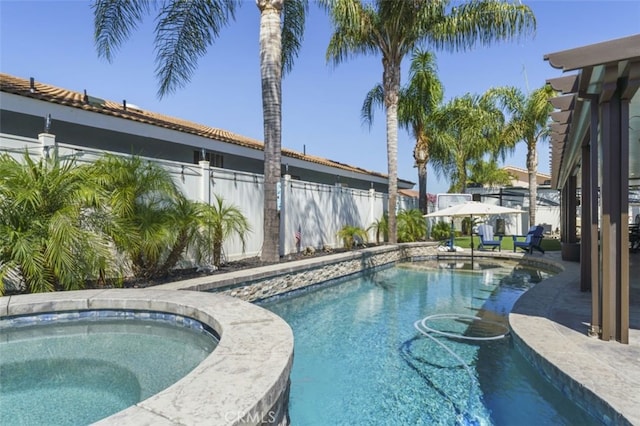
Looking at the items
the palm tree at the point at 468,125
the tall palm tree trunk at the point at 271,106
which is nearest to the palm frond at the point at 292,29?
the tall palm tree trunk at the point at 271,106

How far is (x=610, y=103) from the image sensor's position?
5.10m

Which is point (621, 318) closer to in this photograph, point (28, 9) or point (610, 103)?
point (610, 103)

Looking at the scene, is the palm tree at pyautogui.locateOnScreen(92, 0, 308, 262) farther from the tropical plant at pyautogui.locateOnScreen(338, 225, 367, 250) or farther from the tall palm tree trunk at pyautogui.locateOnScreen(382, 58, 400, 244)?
the tall palm tree trunk at pyautogui.locateOnScreen(382, 58, 400, 244)

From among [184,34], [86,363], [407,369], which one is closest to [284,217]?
[184,34]

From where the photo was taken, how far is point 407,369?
5.77m

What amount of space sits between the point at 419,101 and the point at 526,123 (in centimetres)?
738

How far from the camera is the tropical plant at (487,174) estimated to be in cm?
3881

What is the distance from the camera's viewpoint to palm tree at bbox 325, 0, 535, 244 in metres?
15.7

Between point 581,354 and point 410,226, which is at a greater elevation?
point 410,226

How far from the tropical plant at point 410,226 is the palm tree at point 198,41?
1062cm

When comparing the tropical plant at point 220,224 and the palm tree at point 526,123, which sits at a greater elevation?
the palm tree at point 526,123

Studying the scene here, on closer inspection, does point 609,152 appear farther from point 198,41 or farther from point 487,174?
point 487,174

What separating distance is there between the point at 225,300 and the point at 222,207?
545cm

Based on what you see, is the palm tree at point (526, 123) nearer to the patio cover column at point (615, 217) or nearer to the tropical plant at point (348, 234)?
the tropical plant at point (348, 234)
